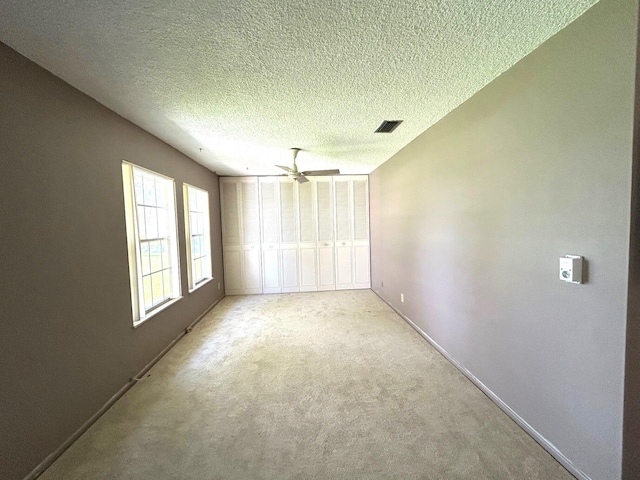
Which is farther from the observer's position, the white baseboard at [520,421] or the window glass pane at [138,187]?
the window glass pane at [138,187]

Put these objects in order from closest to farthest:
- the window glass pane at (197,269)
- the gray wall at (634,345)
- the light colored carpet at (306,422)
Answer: the gray wall at (634,345) < the light colored carpet at (306,422) < the window glass pane at (197,269)

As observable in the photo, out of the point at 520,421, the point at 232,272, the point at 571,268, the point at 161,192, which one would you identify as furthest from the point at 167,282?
the point at 571,268

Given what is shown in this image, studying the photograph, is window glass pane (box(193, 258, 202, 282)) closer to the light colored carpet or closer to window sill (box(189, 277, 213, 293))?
window sill (box(189, 277, 213, 293))

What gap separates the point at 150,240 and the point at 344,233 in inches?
141

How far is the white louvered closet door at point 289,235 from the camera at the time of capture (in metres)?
5.32

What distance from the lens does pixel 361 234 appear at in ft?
18.1

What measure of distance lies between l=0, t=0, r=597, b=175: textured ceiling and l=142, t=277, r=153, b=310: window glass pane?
161cm

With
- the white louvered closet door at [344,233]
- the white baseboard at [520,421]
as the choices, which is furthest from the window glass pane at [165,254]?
the white baseboard at [520,421]

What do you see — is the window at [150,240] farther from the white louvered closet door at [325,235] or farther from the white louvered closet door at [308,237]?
the white louvered closet door at [325,235]

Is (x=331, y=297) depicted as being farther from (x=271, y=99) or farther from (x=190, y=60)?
(x=190, y=60)

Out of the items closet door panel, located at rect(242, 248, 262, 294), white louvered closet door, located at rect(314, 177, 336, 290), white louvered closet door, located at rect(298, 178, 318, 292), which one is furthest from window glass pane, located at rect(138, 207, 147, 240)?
white louvered closet door, located at rect(314, 177, 336, 290)

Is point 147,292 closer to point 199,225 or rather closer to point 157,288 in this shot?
point 157,288

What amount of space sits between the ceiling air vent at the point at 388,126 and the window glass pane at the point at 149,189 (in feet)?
8.63

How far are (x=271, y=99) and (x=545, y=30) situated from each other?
5.78 ft
